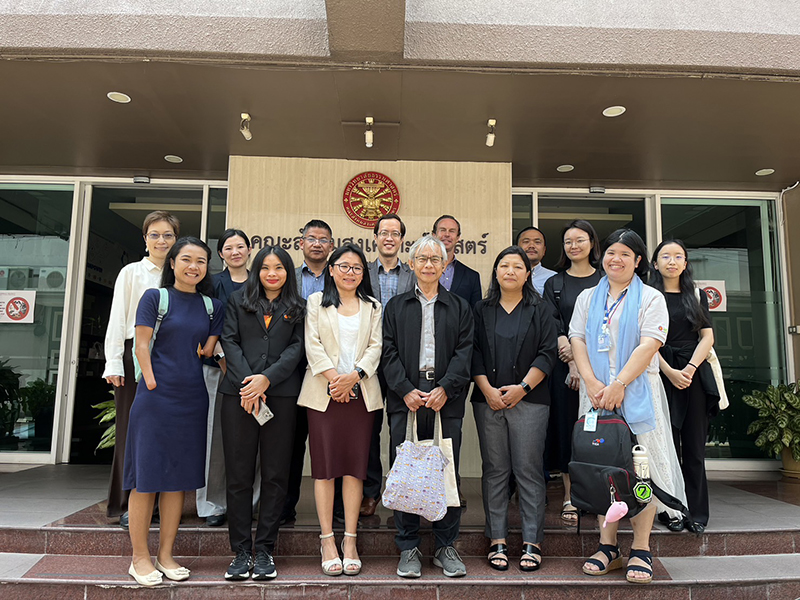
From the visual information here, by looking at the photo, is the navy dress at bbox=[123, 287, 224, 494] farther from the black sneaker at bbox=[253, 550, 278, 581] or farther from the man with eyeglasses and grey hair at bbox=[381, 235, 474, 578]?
the man with eyeglasses and grey hair at bbox=[381, 235, 474, 578]

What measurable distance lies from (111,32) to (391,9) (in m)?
1.81

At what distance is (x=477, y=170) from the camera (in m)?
5.73

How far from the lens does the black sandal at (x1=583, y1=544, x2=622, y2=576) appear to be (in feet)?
10.6

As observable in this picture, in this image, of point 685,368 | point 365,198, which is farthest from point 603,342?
point 365,198

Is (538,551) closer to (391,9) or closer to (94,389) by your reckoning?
(391,9)

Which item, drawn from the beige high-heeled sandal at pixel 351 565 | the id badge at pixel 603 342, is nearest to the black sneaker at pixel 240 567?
the beige high-heeled sandal at pixel 351 565

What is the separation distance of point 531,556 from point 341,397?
4.41 feet

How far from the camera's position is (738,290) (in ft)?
21.0

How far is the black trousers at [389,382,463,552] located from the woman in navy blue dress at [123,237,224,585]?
40.8 inches

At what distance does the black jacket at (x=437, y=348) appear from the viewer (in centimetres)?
323

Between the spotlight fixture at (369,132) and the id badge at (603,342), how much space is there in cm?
254

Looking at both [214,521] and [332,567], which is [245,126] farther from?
[332,567]

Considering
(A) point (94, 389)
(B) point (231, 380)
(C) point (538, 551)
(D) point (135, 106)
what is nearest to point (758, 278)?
(C) point (538, 551)

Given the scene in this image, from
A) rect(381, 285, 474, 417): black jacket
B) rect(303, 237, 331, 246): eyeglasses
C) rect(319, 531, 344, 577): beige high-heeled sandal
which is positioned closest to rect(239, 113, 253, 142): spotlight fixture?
rect(303, 237, 331, 246): eyeglasses
